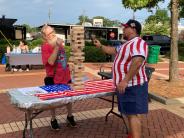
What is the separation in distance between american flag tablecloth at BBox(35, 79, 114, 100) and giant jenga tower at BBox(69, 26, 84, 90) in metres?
0.15

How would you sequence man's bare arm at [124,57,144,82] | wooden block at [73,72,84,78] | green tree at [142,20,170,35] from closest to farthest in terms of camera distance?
man's bare arm at [124,57,144,82]
wooden block at [73,72,84,78]
green tree at [142,20,170,35]

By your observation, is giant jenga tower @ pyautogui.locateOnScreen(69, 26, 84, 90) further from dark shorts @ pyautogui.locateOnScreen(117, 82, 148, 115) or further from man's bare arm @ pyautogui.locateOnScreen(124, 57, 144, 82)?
man's bare arm @ pyautogui.locateOnScreen(124, 57, 144, 82)

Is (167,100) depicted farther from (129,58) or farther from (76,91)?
(129,58)

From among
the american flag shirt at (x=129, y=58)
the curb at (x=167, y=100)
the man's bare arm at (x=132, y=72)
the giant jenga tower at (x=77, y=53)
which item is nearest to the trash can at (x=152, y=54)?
the curb at (x=167, y=100)

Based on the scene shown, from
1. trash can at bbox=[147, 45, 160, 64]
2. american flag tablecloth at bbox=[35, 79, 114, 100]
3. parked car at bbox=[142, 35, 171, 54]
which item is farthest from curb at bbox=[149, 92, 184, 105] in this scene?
parked car at bbox=[142, 35, 171, 54]

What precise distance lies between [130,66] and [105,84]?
4.84 feet

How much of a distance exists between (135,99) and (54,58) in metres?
1.49

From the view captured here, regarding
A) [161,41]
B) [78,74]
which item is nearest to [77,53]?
[78,74]

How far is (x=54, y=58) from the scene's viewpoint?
5.47 m

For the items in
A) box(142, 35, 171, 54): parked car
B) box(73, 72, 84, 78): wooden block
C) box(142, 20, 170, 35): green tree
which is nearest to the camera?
box(73, 72, 84, 78): wooden block

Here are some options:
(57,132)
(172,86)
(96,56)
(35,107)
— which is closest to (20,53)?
(96,56)

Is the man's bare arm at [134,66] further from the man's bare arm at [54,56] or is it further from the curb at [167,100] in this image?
the curb at [167,100]

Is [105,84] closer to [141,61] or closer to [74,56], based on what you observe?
[74,56]

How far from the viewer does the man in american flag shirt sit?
456 centimetres
